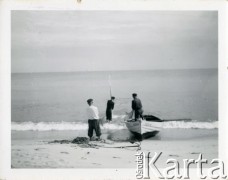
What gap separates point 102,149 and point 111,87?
39cm

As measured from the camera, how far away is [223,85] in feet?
8.45

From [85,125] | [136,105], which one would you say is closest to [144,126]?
[136,105]

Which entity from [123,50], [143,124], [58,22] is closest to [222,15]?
[123,50]

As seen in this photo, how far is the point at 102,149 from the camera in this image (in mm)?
2559

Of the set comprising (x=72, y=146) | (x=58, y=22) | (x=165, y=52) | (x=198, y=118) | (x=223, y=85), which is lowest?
(x=72, y=146)

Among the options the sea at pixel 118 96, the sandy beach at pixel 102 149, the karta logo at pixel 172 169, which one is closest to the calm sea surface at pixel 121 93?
the sea at pixel 118 96

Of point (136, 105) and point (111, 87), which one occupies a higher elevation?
point (111, 87)

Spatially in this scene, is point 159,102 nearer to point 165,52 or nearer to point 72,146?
point 165,52

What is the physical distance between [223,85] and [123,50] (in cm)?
Answer: 65

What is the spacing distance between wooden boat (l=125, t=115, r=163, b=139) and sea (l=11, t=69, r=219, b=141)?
4cm

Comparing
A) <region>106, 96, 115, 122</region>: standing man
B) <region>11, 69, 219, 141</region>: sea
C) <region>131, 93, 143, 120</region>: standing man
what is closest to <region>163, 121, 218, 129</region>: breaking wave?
<region>11, 69, 219, 141</region>: sea

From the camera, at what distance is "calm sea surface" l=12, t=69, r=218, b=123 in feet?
8.39

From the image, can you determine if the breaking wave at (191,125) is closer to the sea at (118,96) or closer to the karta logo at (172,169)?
the sea at (118,96)

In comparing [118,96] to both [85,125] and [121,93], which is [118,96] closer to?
[121,93]
